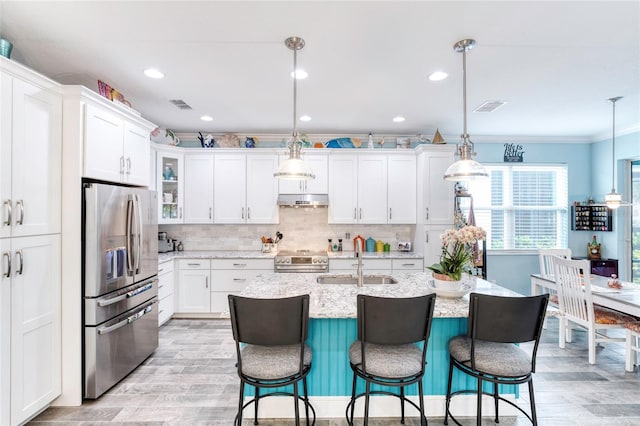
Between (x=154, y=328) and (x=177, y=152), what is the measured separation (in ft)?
8.32

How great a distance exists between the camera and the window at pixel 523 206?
205 inches

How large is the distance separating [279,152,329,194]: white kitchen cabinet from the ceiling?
0.87 metres

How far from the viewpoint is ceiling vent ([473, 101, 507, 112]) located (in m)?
3.56

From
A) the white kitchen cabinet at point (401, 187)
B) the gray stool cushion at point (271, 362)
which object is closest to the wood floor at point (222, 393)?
the gray stool cushion at point (271, 362)

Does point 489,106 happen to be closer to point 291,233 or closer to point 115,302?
point 291,233

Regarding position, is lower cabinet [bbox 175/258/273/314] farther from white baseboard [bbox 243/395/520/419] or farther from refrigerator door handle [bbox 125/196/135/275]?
white baseboard [bbox 243/395/520/419]

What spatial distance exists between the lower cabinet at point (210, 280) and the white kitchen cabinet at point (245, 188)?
0.68m

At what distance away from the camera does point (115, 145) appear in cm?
276

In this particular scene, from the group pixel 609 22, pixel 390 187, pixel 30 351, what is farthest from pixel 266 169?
pixel 609 22

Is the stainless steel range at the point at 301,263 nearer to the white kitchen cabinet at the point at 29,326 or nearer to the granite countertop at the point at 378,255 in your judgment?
the granite countertop at the point at 378,255

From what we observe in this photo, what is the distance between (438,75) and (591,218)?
4.17 meters

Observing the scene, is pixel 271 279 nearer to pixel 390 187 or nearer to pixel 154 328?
pixel 154 328

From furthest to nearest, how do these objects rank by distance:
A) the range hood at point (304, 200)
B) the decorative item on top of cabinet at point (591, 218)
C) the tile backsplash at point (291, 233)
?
the tile backsplash at point (291, 233)
the decorative item on top of cabinet at point (591, 218)
the range hood at point (304, 200)

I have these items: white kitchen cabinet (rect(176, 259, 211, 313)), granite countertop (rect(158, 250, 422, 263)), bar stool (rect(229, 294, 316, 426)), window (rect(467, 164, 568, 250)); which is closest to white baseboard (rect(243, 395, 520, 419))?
bar stool (rect(229, 294, 316, 426))
